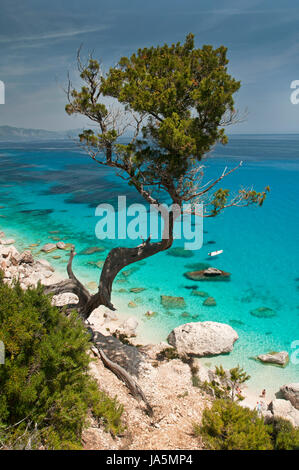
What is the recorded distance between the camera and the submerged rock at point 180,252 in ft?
78.9

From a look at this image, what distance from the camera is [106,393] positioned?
760 centimetres

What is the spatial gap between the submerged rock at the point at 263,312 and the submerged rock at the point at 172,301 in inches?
159

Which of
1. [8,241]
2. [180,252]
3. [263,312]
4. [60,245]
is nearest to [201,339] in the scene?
[263,312]

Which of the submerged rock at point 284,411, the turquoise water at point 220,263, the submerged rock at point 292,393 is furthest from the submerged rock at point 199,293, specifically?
the submerged rock at point 284,411

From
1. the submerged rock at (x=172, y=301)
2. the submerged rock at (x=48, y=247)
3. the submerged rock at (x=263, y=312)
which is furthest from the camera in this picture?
the submerged rock at (x=48, y=247)

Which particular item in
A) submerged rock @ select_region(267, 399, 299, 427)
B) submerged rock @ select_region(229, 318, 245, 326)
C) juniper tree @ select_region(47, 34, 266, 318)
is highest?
juniper tree @ select_region(47, 34, 266, 318)

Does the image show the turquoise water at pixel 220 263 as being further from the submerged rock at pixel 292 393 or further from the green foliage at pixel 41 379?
the green foliage at pixel 41 379

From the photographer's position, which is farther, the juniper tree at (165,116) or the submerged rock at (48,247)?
the submerged rock at (48,247)

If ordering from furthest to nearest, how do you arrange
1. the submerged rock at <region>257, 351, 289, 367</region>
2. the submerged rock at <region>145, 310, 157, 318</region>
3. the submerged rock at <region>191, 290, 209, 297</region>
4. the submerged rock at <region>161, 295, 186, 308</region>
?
the submerged rock at <region>191, 290, 209, 297</region> < the submerged rock at <region>161, 295, 186, 308</region> < the submerged rock at <region>145, 310, 157, 318</region> < the submerged rock at <region>257, 351, 289, 367</region>

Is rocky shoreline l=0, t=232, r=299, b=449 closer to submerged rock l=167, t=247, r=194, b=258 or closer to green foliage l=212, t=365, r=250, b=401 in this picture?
green foliage l=212, t=365, r=250, b=401

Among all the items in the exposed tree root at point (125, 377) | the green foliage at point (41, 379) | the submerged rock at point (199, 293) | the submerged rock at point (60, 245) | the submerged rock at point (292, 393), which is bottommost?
the submerged rock at point (292, 393)

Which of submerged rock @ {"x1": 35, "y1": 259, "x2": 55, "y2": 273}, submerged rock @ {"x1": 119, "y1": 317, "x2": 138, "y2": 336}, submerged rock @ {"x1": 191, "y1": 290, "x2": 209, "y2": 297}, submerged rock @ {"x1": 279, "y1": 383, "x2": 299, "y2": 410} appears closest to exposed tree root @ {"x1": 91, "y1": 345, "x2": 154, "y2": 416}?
submerged rock @ {"x1": 119, "y1": 317, "x2": 138, "y2": 336}

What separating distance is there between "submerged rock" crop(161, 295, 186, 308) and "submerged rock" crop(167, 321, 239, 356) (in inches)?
129

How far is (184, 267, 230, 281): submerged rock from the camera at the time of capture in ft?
66.2
